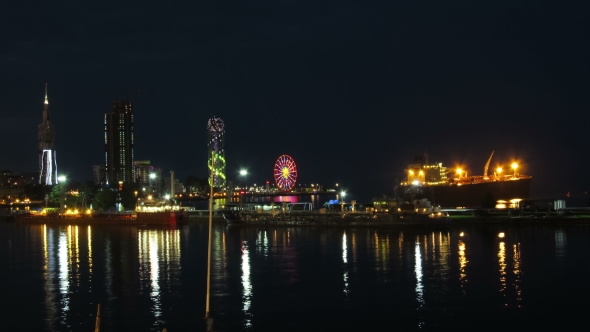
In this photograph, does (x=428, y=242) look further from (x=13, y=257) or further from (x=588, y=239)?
(x=13, y=257)

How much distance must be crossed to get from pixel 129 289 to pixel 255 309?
7.16 metres

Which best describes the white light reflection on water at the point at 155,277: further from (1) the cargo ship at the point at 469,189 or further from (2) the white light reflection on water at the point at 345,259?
(1) the cargo ship at the point at 469,189

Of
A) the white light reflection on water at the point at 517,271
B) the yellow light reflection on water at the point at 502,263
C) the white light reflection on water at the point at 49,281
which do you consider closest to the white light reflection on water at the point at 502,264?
the yellow light reflection on water at the point at 502,263

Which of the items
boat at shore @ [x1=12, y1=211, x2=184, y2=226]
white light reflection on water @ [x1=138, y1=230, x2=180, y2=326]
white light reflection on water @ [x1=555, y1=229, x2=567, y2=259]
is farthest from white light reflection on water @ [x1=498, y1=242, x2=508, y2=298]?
boat at shore @ [x1=12, y1=211, x2=184, y2=226]

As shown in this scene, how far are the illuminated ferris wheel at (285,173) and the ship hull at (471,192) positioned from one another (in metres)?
16.4

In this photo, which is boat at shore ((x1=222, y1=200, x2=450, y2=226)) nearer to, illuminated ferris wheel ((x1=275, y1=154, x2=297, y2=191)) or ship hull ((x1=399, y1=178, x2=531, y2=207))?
illuminated ferris wheel ((x1=275, y1=154, x2=297, y2=191))

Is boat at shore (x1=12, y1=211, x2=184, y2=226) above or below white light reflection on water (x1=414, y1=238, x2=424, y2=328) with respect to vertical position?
above

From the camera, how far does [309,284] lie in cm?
3025

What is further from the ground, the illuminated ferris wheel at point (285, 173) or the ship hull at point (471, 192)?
the illuminated ferris wheel at point (285, 173)

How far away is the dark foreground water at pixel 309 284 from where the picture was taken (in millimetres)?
23700

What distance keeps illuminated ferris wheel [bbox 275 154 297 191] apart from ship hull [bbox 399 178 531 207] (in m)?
16.4

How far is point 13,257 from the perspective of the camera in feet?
145

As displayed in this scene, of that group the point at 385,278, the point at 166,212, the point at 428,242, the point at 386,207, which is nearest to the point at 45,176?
the point at 166,212

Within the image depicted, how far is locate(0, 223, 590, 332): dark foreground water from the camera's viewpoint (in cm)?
2370
